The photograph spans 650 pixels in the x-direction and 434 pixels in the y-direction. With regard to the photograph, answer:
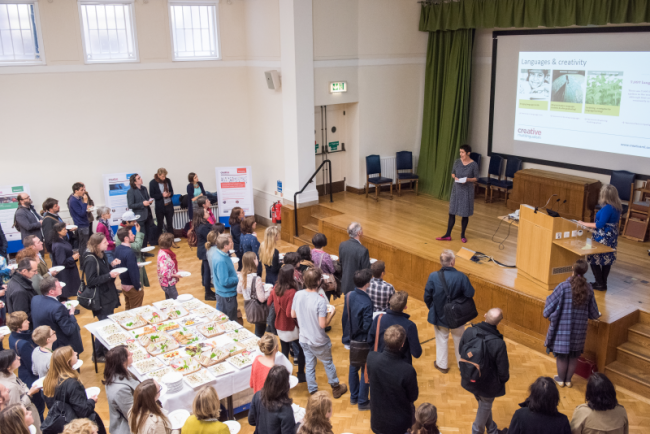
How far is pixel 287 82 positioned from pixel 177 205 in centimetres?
343

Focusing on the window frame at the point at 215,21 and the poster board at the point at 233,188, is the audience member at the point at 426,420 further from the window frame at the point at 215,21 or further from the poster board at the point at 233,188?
the window frame at the point at 215,21

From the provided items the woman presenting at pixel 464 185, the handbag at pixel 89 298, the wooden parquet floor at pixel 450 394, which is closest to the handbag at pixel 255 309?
the wooden parquet floor at pixel 450 394

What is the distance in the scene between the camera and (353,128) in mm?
11898

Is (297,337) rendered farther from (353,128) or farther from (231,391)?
(353,128)

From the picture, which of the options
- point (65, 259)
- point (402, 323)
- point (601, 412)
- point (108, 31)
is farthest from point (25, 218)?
point (601, 412)

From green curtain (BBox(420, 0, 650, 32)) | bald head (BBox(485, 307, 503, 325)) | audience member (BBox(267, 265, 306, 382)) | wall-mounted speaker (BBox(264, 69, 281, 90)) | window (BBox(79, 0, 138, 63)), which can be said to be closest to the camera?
bald head (BBox(485, 307, 503, 325))

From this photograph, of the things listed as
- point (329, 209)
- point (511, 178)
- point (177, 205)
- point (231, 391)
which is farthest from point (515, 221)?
point (177, 205)

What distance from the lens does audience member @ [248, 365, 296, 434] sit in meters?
3.84

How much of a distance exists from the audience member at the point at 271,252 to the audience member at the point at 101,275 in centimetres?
172

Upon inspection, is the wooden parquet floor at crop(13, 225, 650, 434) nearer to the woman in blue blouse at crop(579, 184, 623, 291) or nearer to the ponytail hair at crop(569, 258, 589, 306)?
the ponytail hair at crop(569, 258, 589, 306)

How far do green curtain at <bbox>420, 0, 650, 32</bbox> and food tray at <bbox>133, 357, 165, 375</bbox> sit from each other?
26.8 feet

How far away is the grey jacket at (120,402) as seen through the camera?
4375 millimetres

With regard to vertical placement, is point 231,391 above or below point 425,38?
below

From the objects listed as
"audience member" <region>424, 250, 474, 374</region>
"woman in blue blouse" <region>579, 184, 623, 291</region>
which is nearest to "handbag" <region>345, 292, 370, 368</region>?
"audience member" <region>424, 250, 474, 374</region>
